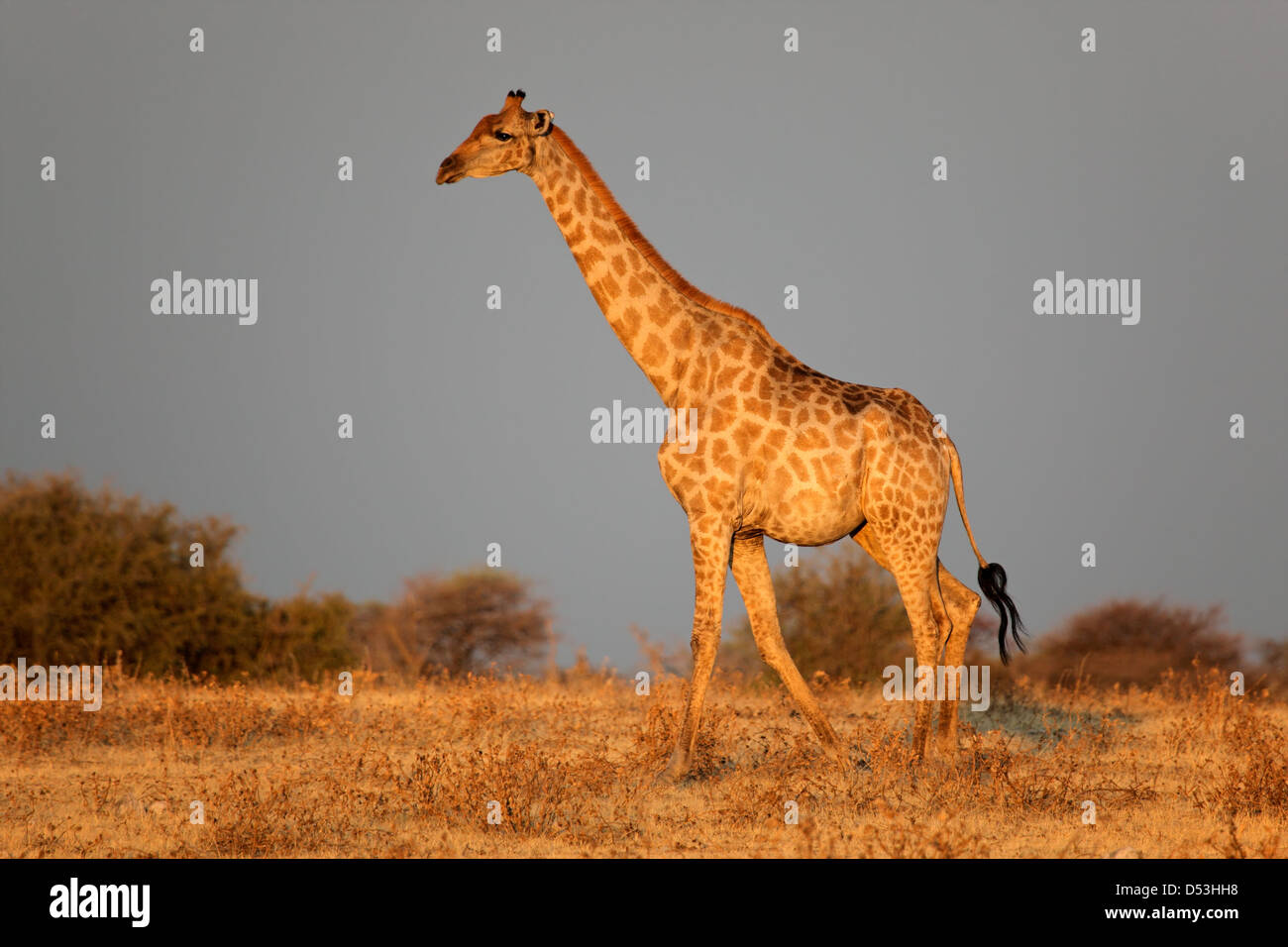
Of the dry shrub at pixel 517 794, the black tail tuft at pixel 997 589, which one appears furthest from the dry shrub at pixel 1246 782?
the dry shrub at pixel 517 794

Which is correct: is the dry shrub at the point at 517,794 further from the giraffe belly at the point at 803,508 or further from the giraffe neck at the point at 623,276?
the giraffe neck at the point at 623,276

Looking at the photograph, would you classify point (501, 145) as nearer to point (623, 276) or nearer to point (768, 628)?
point (623, 276)

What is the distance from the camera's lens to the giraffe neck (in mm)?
9031

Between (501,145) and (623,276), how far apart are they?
1299mm

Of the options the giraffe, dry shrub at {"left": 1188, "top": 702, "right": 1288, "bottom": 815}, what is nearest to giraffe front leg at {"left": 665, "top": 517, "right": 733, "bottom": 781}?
the giraffe

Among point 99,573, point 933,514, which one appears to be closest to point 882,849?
point 933,514

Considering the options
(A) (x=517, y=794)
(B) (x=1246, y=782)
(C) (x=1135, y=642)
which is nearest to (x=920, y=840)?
(A) (x=517, y=794)

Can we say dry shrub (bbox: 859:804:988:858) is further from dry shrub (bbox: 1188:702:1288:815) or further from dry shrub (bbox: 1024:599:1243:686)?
dry shrub (bbox: 1024:599:1243:686)

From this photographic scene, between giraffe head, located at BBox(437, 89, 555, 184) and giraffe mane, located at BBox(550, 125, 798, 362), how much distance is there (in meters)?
0.30

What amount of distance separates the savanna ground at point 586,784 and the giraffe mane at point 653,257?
312 cm

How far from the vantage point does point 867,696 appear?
44.8 feet

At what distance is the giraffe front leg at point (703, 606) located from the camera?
27.9ft
